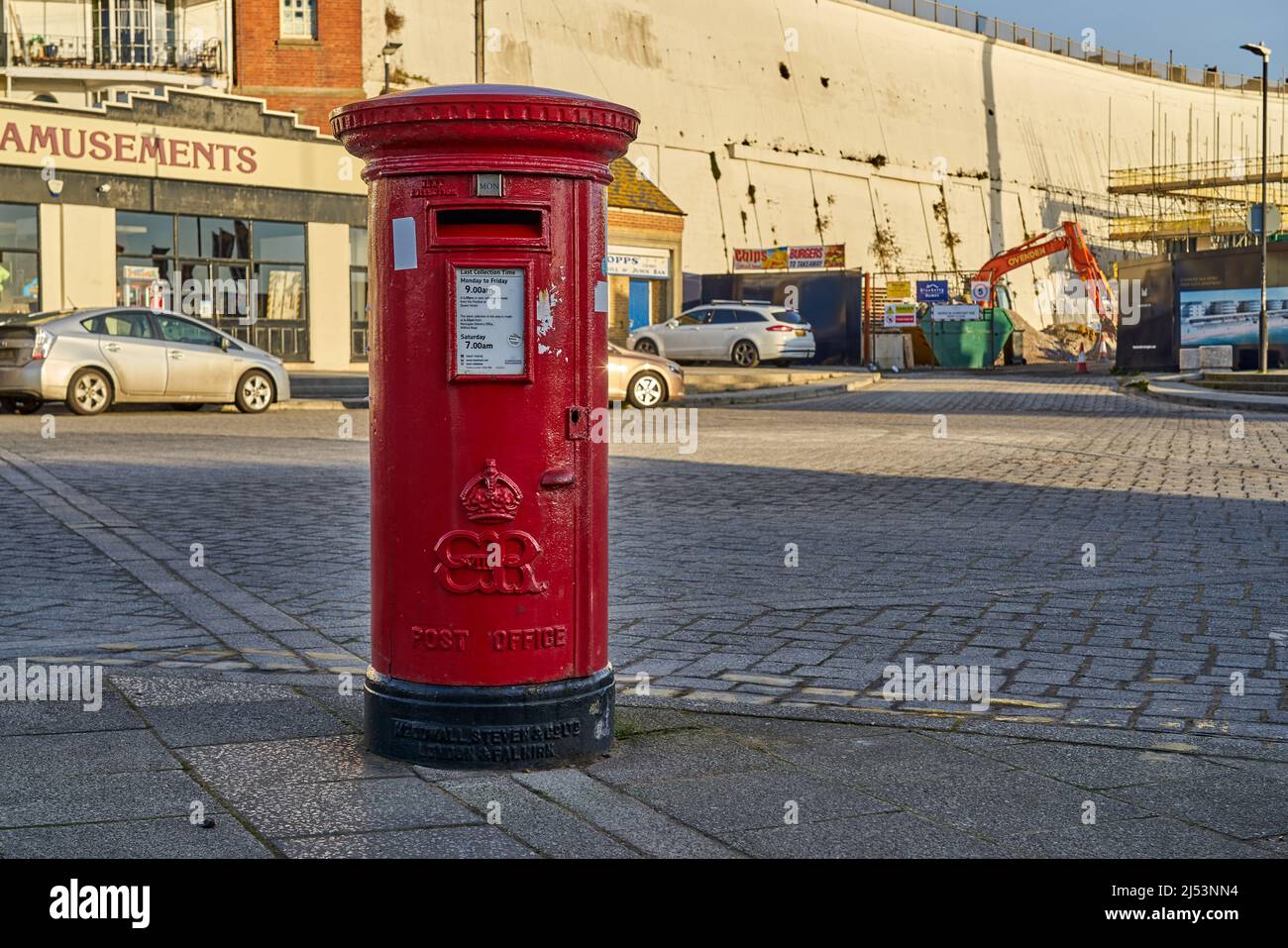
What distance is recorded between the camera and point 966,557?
8.80 metres

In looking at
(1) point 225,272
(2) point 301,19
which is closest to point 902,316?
(2) point 301,19

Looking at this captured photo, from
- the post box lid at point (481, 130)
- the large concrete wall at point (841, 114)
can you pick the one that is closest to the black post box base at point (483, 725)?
the post box lid at point (481, 130)

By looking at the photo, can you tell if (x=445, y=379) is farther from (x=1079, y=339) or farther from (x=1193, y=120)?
(x=1193, y=120)

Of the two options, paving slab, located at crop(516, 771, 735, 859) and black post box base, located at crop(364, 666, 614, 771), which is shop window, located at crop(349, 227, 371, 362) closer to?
black post box base, located at crop(364, 666, 614, 771)

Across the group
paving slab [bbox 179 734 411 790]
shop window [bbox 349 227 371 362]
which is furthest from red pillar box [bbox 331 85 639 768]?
shop window [bbox 349 227 371 362]

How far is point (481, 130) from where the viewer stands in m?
4.35

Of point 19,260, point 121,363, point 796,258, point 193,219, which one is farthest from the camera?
point 796,258

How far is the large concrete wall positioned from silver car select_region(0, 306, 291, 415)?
22119 millimetres

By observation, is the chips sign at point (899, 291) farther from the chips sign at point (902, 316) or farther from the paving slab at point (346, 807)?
the paving slab at point (346, 807)

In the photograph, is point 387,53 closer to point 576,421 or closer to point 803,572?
point 803,572

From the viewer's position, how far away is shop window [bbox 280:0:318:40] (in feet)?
130

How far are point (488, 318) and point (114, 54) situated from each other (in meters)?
35.1

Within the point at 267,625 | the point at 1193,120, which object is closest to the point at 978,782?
the point at 267,625

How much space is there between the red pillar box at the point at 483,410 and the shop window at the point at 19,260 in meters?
29.0
